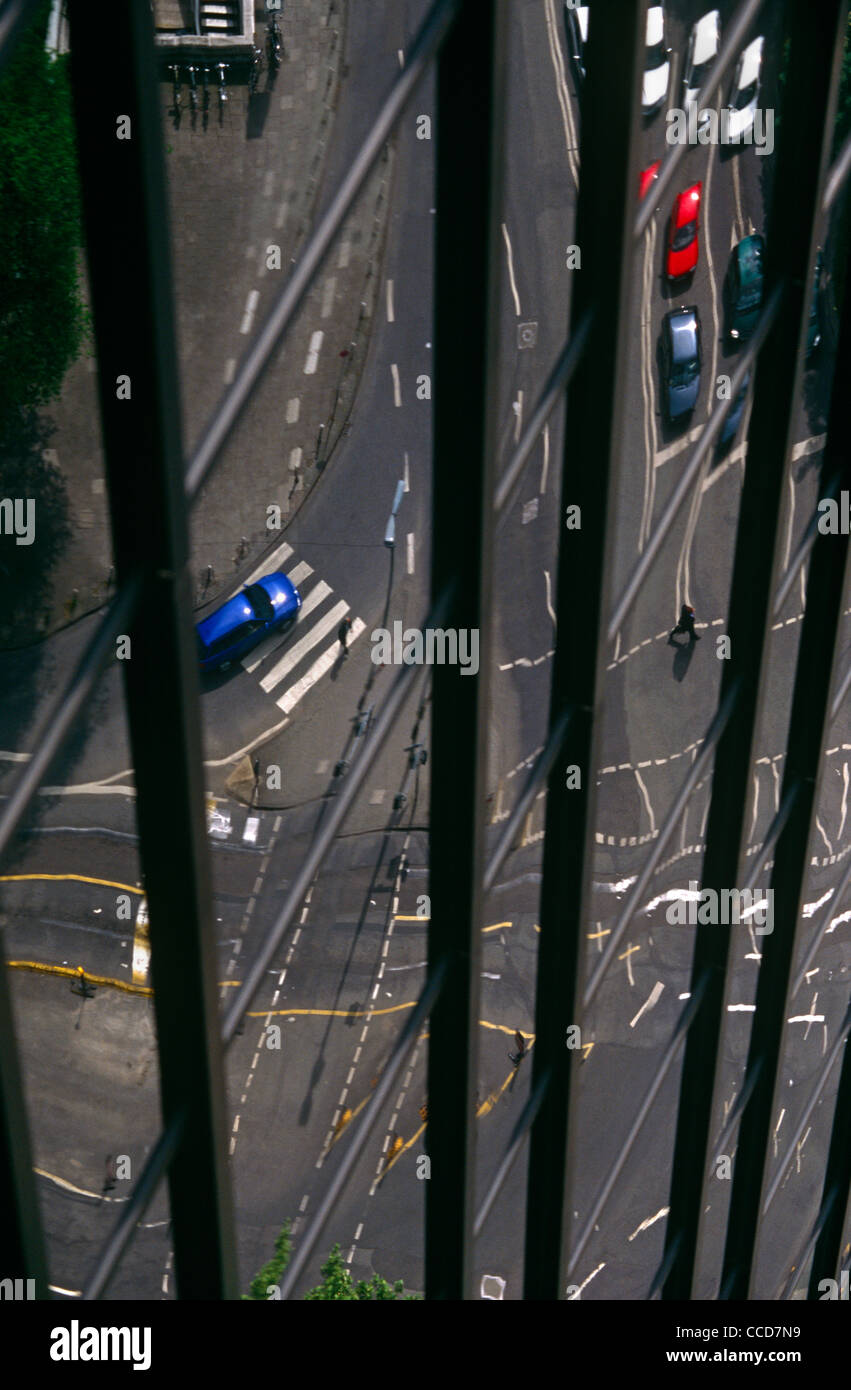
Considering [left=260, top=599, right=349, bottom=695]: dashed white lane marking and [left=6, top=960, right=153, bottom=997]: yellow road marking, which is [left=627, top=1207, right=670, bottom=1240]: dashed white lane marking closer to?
[left=6, top=960, right=153, bottom=997]: yellow road marking

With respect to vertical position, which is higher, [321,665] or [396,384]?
[396,384]

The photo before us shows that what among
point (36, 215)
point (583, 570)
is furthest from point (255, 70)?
point (36, 215)

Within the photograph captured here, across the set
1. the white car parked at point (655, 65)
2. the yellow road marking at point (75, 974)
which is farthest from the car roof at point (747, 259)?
the yellow road marking at point (75, 974)

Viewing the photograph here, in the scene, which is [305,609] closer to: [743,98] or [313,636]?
[313,636]

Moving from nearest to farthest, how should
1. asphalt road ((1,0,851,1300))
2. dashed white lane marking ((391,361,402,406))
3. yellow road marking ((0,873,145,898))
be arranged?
dashed white lane marking ((391,361,402,406))
yellow road marking ((0,873,145,898))
asphalt road ((1,0,851,1300))

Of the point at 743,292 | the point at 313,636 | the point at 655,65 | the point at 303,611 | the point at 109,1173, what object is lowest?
the point at 109,1173

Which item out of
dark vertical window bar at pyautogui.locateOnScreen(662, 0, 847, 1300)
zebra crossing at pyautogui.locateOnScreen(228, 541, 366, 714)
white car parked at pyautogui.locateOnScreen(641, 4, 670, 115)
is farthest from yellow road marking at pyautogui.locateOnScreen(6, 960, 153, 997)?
white car parked at pyautogui.locateOnScreen(641, 4, 670, 115)
